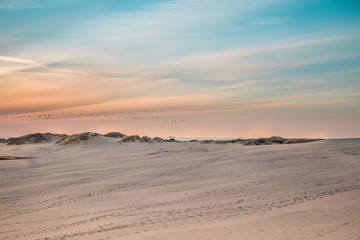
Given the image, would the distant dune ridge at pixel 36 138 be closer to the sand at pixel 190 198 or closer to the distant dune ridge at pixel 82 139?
the distant dune ridge at pixel 82 139

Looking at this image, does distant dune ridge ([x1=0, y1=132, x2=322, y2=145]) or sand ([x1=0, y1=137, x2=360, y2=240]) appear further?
distant dune ridge ([x1=0, y1=132, x2=322, y2=145])

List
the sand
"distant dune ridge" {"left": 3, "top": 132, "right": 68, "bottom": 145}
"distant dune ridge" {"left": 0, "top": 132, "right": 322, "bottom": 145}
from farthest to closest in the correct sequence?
"distant dune ridge" {"left": 3, "top": 132, "right": 68, "bottom": 145}
"distant dune ridge" {"left": 0, "top": 132, "right": 322, "bottom": 145}
the sand

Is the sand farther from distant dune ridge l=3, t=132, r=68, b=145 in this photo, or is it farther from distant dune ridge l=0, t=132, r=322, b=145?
distant dune ridge l=3, t=132, r=68, b=145

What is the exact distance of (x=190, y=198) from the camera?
500 inches

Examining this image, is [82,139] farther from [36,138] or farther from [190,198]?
[190,198]

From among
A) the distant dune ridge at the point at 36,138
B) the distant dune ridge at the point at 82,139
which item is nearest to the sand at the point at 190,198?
the distant dune ridge at the point at 82,139

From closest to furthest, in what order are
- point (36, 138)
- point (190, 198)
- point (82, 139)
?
point (190, 198)
point (82, 139)
point (36, 138)

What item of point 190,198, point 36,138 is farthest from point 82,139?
point 190,198

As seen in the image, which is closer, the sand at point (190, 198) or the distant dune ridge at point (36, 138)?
the sand at point (190, 198)

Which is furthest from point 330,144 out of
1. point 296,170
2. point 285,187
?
point 285,187

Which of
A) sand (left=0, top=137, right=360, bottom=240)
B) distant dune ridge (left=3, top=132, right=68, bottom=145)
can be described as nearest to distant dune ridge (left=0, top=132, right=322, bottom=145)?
distant dune ridge (left=3, top=132, right=68, bottom=145)

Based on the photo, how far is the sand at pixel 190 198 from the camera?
8.59 meters

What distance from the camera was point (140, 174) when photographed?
1912 cm

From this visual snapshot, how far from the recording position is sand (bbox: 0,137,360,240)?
8.59 m
